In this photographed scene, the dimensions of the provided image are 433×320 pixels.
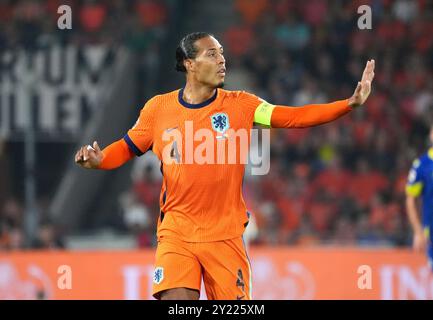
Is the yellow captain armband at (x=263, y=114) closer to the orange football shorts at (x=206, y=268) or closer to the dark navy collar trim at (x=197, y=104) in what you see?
the dark navy collar trim at (x=197, y=104)

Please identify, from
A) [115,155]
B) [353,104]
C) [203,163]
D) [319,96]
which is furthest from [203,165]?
[319,96]

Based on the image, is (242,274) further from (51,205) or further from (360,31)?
(360,31)

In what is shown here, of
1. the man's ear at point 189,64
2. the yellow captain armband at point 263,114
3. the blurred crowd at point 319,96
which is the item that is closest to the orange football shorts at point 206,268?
the yellow captain armband at point 263,114

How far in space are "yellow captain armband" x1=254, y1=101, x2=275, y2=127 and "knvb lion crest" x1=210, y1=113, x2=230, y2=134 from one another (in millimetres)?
192

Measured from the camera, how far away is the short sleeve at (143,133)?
6.82 m

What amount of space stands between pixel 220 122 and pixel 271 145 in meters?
8.72

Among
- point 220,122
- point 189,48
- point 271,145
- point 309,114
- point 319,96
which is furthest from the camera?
point 319,96

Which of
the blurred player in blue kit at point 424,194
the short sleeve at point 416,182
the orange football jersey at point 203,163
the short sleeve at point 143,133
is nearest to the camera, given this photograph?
the orange football jersey at point 203,163

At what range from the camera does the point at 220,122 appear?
262 inches

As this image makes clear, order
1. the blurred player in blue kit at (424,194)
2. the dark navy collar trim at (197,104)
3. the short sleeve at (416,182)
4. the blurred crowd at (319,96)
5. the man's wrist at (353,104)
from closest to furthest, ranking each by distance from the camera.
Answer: the man's wrist at (353,104)
the dark navy collar trim at (197,104)
the blurred player in blue kit at (424,194)
the short sleeve at (416,182)
the blurred crowd at (319,96)

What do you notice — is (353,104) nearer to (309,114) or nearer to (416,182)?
(309,114)

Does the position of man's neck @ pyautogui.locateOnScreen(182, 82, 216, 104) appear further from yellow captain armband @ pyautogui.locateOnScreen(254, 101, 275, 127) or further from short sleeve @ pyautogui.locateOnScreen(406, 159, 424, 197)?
short sleeve @ pyautogui.locateOnScreen(406, 159, 424, 197)
